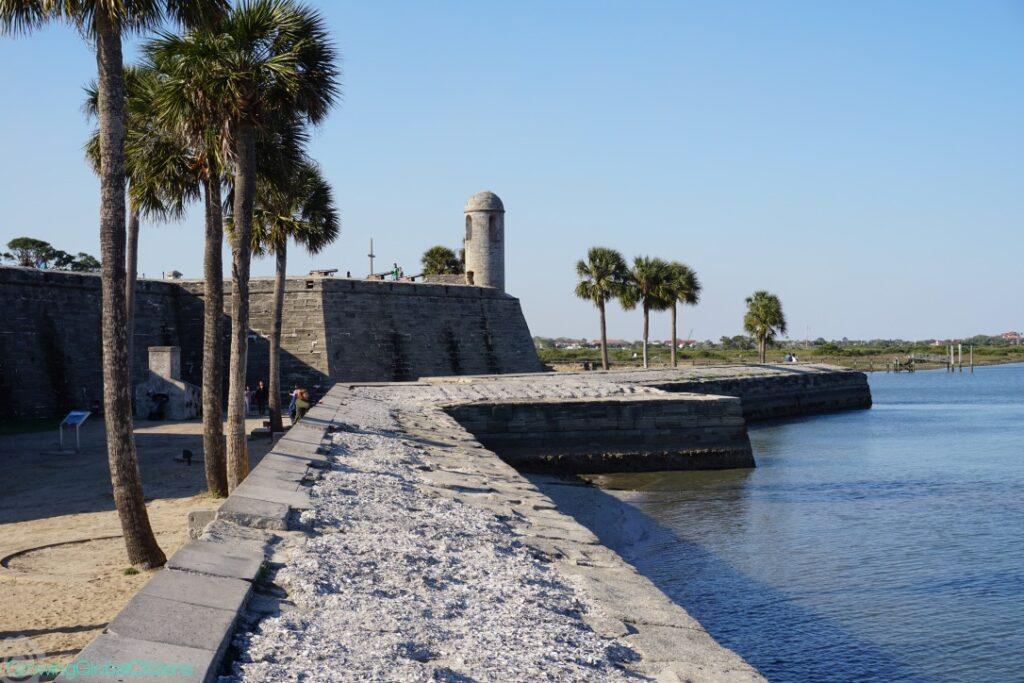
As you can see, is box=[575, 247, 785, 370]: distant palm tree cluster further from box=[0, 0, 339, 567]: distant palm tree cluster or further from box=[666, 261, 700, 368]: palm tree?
box=[0, 0, 339, 567]: distant palm tree cluster

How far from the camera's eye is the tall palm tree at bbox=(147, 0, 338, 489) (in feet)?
40.2

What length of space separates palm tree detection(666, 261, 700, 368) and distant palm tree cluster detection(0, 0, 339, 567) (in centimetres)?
3734

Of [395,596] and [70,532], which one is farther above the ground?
[395,596]

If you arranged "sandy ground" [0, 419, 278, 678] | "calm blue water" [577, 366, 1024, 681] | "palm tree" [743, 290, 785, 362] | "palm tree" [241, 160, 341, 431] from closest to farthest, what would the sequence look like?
"sandy ground" [0, 419, 278, 678]
"calm blue water" [577, 366, 1024, 681]
"palm tree" [241, 160, 341, 431]
"palm tree" [743, 290, 785, 362]

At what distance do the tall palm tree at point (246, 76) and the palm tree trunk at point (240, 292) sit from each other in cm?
1

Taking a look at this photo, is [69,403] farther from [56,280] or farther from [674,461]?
[674,461]

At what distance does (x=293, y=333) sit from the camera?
3133cm

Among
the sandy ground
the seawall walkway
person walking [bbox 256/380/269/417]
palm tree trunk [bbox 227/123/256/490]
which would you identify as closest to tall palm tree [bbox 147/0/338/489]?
palm tree trunk [bbox 227/123/256/490]

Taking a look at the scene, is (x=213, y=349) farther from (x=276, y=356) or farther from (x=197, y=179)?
(x=276, y=356)

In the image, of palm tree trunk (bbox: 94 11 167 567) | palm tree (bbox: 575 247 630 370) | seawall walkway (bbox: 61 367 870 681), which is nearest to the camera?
seawall walkway (bbox: 61 367 870 681)

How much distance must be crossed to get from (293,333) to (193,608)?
91.2 feet

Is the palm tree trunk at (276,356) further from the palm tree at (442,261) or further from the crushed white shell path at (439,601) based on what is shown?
the palm tree at (442,261)

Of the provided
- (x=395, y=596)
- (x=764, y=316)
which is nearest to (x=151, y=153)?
(x=395, y=596)

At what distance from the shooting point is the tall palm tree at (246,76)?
1225 centimetres
